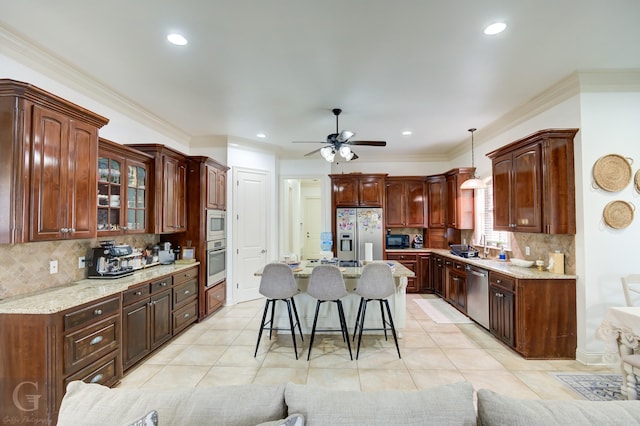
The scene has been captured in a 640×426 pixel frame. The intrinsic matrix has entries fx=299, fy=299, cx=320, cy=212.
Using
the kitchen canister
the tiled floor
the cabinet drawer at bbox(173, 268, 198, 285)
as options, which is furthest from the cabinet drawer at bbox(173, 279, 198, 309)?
the kitchen canister

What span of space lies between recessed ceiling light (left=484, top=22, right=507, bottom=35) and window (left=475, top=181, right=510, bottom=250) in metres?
3.13

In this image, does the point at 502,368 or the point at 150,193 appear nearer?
the point at 502,368

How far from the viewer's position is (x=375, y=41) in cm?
255

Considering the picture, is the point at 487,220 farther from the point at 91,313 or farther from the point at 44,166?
the point at 44,166

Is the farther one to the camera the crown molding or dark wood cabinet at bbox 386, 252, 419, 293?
dark wood cabinet at bbox 386, 252, 419, 293

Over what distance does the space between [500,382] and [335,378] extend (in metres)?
1.52

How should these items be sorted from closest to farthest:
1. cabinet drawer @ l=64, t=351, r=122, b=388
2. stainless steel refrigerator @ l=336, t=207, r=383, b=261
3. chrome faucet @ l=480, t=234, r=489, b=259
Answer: cabinet drawer @ l=64, t=351, r=122, b=388 → chrome faucet @ l=480, t=234, r=489, b=259 → stainless steel refrigerator @ l=336, t=207, r=383, b=261

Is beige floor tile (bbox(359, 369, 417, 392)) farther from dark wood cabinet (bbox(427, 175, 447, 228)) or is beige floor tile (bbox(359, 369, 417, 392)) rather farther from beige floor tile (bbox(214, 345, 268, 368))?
dark wood cabinet (bbox(427, 175, 447, 228))

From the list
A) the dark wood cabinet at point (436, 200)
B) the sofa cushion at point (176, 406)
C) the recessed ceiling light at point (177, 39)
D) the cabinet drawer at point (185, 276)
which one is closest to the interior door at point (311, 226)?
the dark wood cabinet at point (436, 200)

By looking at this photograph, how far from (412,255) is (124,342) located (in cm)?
502

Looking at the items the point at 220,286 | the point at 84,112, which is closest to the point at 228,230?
the point at 220,286

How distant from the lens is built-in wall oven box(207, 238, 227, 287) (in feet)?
15.0

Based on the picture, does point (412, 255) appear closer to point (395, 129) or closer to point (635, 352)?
point (395, 129)

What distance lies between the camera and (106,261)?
10.3ft
